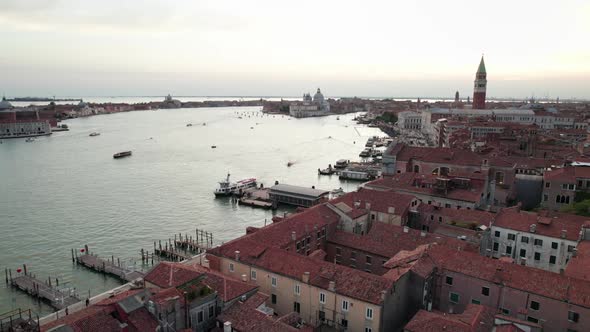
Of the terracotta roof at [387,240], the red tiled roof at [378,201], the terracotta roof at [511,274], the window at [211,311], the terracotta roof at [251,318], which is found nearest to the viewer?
the terracotta roof at [251,318]

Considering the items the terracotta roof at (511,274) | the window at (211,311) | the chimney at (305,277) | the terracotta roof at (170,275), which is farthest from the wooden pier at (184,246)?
the terracotta roof at (511,274)

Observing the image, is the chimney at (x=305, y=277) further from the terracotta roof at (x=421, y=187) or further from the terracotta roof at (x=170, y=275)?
the terracotta roof at (x=421, y=187)

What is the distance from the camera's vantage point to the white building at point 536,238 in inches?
686

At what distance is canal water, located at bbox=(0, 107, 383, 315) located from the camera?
2288cm

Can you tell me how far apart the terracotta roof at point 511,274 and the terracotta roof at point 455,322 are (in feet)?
6.92

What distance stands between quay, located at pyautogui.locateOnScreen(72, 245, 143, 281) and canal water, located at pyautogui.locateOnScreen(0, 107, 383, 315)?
358mm

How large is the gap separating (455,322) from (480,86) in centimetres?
8369

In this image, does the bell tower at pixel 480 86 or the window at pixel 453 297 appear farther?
the bell tower at pixel 480 86

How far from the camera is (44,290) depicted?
18375mm

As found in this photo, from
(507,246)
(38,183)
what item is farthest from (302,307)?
(38,183)

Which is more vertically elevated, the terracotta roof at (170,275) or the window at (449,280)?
the terracotta roof at (170,275)

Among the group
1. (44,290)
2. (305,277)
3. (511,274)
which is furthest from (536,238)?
(44,290)

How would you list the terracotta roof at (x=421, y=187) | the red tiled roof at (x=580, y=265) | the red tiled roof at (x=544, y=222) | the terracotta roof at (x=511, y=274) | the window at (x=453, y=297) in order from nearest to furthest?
the terracotta roof at (x=511, y=274), the red tiled roof at (x=580, y=265), the window at (x=453, y=297), the red tiled roof at (x=544, y=222), the terracotta roof at (x=421, y=187)

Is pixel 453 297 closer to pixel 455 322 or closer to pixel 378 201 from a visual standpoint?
pixel 455 322
